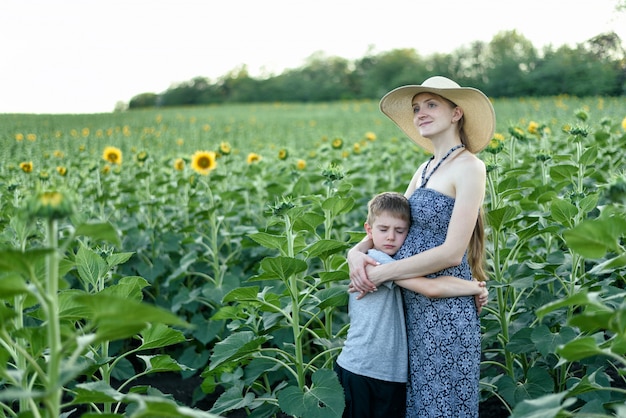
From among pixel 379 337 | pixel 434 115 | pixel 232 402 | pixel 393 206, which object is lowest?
pixel 232 402

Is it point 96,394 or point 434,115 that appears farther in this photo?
point 434,115

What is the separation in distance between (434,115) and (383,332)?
0.82 meters

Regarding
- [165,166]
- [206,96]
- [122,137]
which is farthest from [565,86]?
[206,96]

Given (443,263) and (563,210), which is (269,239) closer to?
(443,263)

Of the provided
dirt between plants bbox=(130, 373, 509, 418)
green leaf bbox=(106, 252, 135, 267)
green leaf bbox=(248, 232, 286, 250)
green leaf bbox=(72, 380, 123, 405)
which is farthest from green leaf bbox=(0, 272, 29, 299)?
dirt between plants bbox=(130, 373, 509, 418)

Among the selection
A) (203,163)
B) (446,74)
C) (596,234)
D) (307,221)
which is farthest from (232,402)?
(446,74)

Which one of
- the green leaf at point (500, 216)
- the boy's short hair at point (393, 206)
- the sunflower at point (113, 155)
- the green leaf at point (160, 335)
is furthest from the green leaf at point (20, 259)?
the sunflower at point (113, 155)

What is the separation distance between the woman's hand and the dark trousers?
0.29 m

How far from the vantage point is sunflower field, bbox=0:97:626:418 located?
1408 millimetres

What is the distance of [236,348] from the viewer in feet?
8.10

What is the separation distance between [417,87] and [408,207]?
1.52 feet

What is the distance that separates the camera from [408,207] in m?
2.49

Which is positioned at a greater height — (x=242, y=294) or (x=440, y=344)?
(x=242, y=294)

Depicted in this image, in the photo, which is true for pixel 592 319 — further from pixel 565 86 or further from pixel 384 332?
pixel 565 86
